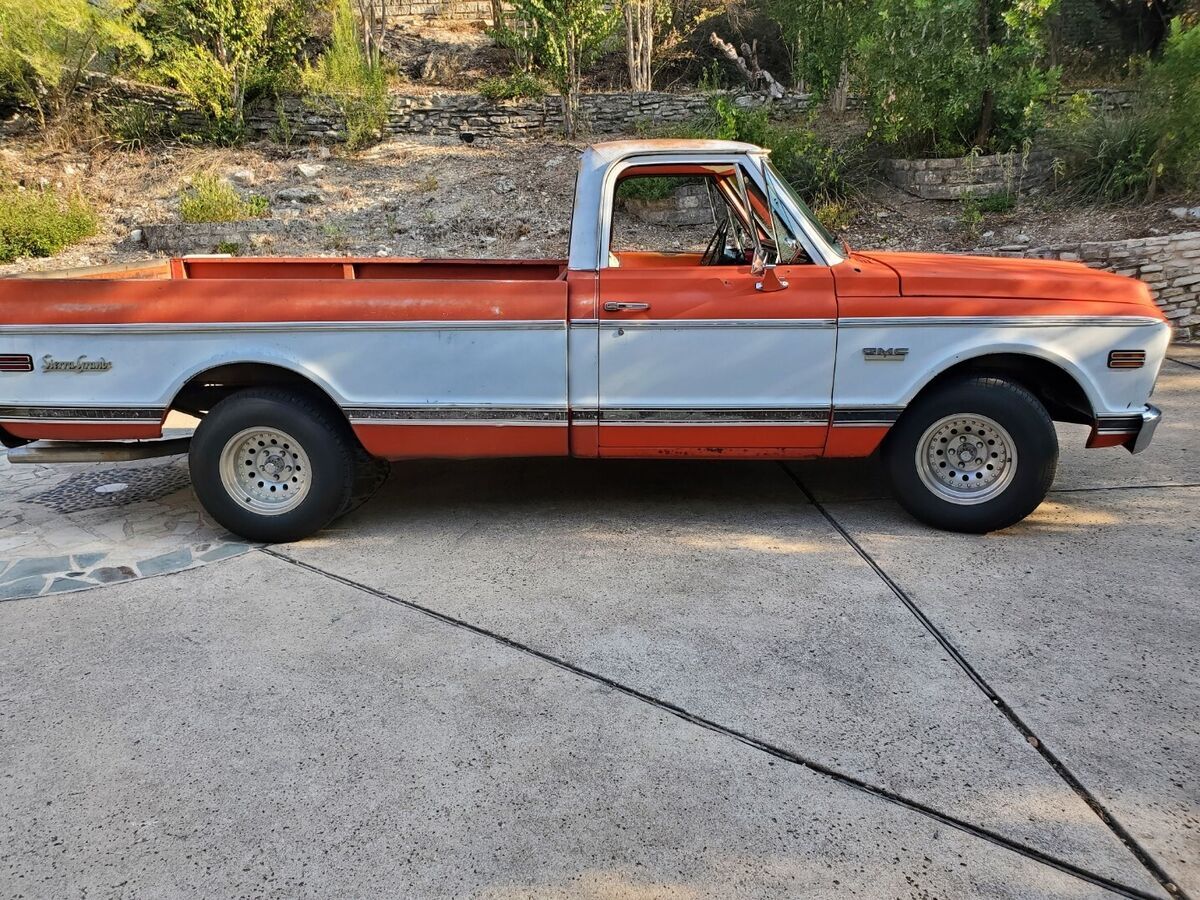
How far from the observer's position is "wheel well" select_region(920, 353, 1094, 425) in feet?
14.3

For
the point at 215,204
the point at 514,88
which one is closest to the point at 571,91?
the point at 514,88

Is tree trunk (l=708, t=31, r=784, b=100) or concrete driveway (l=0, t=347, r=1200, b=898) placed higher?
tree trunk (l=708, t=31, r=784, b=100)

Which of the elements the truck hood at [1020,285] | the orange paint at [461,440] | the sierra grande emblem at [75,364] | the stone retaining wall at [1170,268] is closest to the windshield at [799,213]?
the truck hood at [1020,285]

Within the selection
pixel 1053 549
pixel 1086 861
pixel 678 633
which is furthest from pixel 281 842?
pixel 1053 549

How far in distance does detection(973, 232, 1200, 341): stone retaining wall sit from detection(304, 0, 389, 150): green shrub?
11.2 meters

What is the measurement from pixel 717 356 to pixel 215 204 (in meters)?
10.7

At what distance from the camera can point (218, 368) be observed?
4.38 metres

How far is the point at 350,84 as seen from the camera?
46.8 ft

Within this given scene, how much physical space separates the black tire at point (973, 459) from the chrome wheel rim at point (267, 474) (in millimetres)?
3055

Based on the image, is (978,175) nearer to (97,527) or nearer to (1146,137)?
(1146,137)

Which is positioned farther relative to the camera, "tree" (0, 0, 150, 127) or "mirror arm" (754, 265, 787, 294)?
"tree" (0, 0, 150, 127)

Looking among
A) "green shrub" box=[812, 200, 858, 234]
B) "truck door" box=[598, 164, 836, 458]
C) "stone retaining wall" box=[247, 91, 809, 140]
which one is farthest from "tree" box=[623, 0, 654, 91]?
"truck door" box=[598, 164, 836, 458]

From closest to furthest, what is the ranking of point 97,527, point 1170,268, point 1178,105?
point 97,527
point 1170,268
point 1178,105

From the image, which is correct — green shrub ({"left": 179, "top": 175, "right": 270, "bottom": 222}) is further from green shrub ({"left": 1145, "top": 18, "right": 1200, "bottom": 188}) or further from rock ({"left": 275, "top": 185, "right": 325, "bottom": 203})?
green shrub ({"left": 1145, "top": 18, "right": 1200, "bottom": 188})
